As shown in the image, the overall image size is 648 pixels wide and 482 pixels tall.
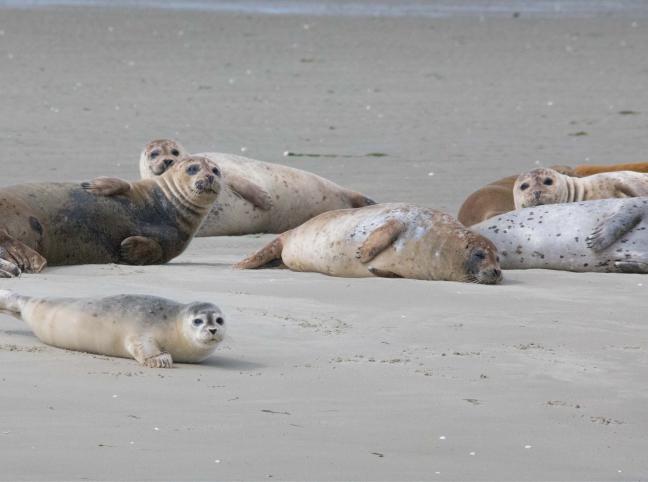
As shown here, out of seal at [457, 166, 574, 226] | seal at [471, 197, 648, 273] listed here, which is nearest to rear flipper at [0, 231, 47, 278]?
seal at [471, 197, 648, 273]

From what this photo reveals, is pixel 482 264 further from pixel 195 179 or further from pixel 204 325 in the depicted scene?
pixel 204 325

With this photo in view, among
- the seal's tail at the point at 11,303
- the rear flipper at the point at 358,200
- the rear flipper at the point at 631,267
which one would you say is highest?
the seal's tail at the point at 11,303

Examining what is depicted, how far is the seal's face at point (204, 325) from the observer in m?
4.82

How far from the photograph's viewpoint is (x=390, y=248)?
283 inches

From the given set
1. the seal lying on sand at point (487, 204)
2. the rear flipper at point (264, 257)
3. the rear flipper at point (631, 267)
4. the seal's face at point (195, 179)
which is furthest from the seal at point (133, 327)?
the seal lying on sand at point (487, 204)

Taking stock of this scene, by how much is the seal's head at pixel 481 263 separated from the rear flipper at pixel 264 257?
0.95 metres

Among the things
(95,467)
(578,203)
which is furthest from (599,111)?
(95,467)

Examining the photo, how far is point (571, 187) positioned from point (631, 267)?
149 centimetres

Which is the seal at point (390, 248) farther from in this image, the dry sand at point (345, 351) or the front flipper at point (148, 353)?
the front flipper at point (148, 353)

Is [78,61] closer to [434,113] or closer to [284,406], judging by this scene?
[434,113]

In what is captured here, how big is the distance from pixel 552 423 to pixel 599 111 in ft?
34.9

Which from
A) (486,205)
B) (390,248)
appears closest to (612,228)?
(390,248)

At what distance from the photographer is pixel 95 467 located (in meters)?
3.72

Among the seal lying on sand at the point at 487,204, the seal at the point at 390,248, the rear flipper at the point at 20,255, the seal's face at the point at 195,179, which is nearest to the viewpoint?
the rear flipper at the point at 20,255
